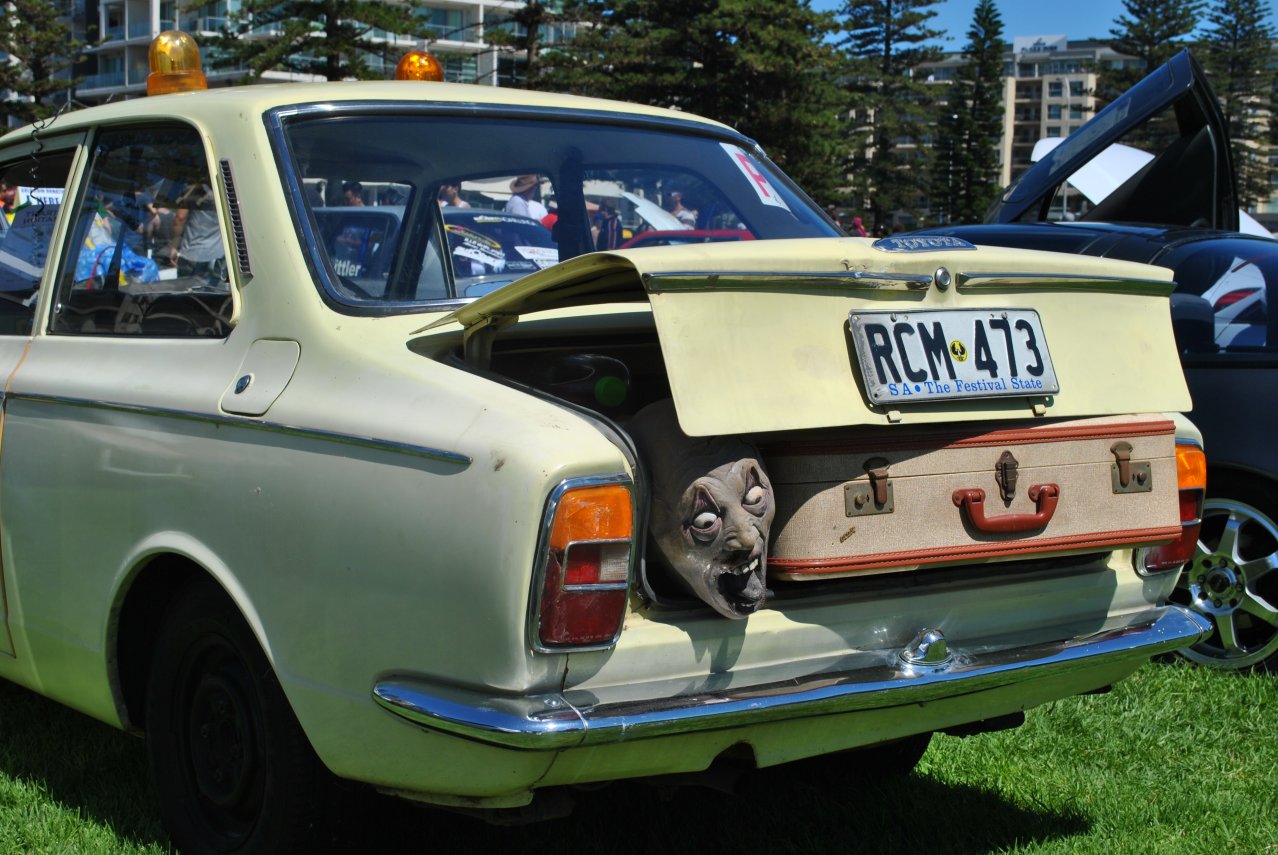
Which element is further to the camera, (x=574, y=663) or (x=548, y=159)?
(x=548, y=159)

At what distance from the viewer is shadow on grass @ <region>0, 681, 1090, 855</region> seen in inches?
134

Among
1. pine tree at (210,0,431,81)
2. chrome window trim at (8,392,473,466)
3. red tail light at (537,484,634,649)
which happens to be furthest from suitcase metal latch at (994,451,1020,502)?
pine tree at (210,0,431,81)

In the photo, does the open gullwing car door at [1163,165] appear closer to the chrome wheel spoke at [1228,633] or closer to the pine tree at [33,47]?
the chrome wheel spoke at [1228,633]

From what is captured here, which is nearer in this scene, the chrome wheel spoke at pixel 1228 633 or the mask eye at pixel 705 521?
the mask eye at pixel 705 521

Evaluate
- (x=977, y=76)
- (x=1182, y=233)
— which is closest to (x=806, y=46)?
(x=977, y=76)

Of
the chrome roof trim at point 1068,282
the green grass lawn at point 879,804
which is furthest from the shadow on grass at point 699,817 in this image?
the chrome roof trim at point 1068,282

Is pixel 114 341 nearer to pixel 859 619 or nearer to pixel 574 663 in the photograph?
pixel 574 663

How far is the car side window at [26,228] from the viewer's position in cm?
383

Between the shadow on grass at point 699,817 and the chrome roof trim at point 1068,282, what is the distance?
52.9 inches

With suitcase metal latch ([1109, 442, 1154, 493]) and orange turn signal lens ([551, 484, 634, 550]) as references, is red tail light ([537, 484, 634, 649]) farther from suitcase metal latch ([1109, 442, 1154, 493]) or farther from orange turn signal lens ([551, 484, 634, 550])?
suitcase metal latch ([1109, 442, 1154, 493])

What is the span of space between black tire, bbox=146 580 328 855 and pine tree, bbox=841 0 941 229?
64.2m

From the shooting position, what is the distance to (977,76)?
66.9 meters

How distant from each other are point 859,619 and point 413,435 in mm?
907

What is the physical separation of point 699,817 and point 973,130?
67831mm
